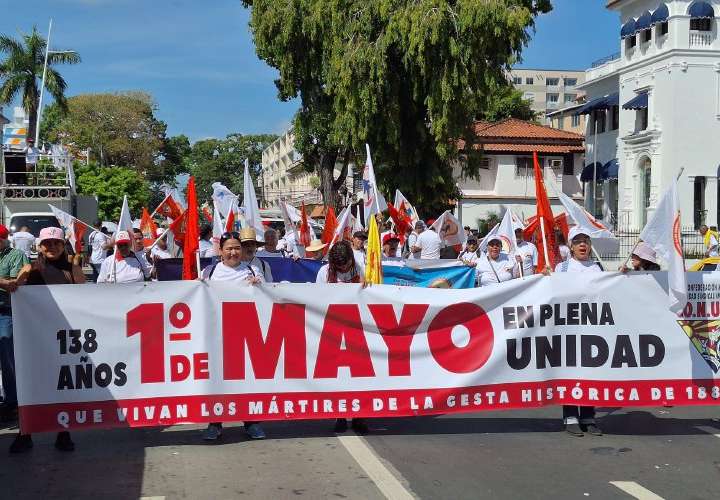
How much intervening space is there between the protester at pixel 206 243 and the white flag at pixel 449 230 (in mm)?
4134

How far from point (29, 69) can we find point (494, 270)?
152 ft

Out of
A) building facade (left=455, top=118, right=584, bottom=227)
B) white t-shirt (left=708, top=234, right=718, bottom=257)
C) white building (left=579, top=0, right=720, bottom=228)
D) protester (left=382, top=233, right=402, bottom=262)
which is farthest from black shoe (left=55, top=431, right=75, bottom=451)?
building facade (left=455, top=118, right=584, bottom=227)

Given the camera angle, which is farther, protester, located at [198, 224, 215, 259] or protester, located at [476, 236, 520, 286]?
protester, located at [198, 224, 215, 259]

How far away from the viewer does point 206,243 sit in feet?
48.3

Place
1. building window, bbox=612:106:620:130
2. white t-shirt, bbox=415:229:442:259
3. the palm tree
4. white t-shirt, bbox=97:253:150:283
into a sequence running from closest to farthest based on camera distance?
white t-shirt, bbox=97:253:150:283 < white t-shirt, bbox=415:229:442:259 < building window, bbox=612:106:620:130 < the palm tree

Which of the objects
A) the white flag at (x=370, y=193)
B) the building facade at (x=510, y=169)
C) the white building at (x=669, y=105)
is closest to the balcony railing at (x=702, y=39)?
the white building at (x=669, y=105)

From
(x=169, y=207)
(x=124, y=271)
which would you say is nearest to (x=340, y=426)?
(x=124, y=271)

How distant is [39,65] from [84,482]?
50.9 metres

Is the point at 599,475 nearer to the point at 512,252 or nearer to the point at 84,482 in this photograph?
the point at 84,482

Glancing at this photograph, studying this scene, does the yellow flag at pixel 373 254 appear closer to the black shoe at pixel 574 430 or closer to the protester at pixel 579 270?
the protester at pixel 579 270

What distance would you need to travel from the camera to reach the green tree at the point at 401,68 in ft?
87.3

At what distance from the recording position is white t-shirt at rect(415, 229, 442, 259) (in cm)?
1697

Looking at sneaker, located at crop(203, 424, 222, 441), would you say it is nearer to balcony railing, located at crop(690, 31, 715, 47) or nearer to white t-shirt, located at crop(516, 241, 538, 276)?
white t-shirt, located at crop(516, 241, 538, 276)

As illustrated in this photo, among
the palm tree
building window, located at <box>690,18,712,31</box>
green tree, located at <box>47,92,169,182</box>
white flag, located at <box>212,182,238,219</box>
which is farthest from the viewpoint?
green tree, located at <box>47,92,169,182</box>
